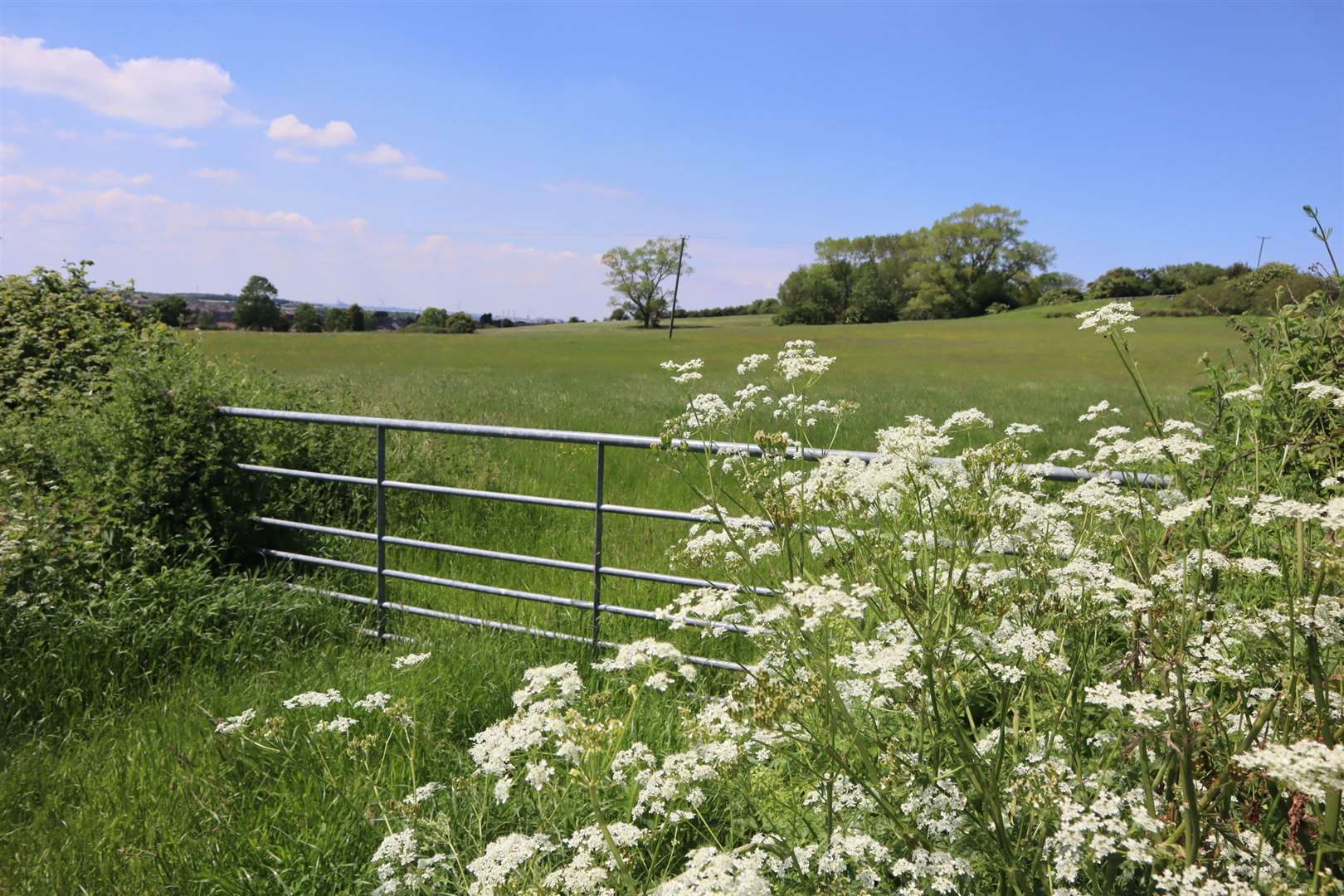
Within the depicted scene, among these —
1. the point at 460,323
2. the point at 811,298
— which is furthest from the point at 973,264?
the point at 460,323

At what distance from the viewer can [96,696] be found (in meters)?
4.51

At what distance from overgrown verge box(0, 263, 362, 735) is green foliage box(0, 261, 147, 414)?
3.9 inches

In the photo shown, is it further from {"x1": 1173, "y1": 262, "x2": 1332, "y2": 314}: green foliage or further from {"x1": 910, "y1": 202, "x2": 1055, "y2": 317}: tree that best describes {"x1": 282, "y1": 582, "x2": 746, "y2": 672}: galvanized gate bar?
{"x1": 910, "y1": 202, "x2": 1055, "y2": 317}: tree

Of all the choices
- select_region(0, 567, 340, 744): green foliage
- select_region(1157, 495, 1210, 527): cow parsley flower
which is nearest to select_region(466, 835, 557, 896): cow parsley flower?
select_region(1157, 495, 1210, 527): cow parsley flower

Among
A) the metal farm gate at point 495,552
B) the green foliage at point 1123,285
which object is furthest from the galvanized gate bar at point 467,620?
the green foliage at point 1123,285

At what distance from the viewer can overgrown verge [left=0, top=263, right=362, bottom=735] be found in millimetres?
4691

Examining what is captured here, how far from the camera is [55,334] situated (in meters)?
9.08

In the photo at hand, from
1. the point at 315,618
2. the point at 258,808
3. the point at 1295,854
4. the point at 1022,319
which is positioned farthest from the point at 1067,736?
the point at 1022,319

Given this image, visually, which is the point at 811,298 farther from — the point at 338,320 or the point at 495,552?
the point at 495,552

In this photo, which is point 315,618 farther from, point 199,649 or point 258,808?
point 258,808

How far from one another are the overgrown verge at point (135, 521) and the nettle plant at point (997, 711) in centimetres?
302

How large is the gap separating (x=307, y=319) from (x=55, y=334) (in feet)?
244

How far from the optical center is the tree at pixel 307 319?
7600 centimetres

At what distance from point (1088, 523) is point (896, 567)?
0.64 meters
